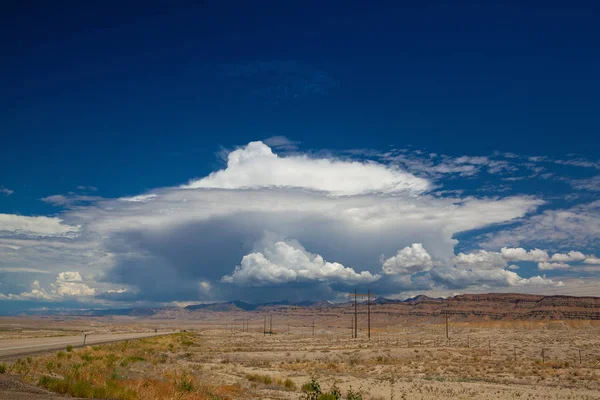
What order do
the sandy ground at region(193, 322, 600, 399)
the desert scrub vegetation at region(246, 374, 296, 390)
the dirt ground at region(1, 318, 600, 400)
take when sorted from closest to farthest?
the dirt ground at region(1, 318, 600, 400) → the sandy ground at region(193, 322, 600, 399) → the desert scrub vegetation at region(246, 374, 296, 390)

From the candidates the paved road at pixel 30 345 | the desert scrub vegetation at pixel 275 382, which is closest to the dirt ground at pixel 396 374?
the desert scrub vegetation at pixel 275 382

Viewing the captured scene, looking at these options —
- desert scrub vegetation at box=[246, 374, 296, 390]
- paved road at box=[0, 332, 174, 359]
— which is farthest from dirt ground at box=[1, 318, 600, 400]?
paved road at box=[0, 332, 174, 359]

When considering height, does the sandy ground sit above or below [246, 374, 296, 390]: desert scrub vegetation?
below

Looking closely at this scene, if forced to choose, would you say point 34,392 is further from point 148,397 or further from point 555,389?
point 555,389

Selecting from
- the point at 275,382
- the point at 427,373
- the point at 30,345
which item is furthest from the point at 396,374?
the point at 30,345

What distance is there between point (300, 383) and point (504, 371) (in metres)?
19.2

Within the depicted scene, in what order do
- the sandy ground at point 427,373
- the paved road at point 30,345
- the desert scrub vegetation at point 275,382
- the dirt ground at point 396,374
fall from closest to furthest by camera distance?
the dirt ground at point 396,374 < the sandy ground at point 427,373 < the desert scrub vegetation at point 275,382 < the paved road at point 30,345

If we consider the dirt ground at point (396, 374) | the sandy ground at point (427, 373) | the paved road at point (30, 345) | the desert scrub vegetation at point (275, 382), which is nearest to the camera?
the dirt ground at point (396, 374)

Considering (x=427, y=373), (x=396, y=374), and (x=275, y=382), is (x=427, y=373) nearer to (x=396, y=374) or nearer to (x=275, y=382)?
(x=396, y=374)

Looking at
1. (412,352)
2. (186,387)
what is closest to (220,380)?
(186,387)

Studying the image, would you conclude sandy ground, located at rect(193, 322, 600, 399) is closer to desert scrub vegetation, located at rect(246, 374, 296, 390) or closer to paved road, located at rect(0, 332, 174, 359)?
desert scrub vegetation, located at rect(246, 374, 296, 390)

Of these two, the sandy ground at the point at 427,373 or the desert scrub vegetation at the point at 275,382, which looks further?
the desert scrub vegetation at the point at 275,382

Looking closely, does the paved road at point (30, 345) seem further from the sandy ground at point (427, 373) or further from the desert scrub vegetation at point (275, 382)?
the desert scrub vegetation at point (275, 382)

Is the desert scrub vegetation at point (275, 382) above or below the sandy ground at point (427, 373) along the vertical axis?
above
